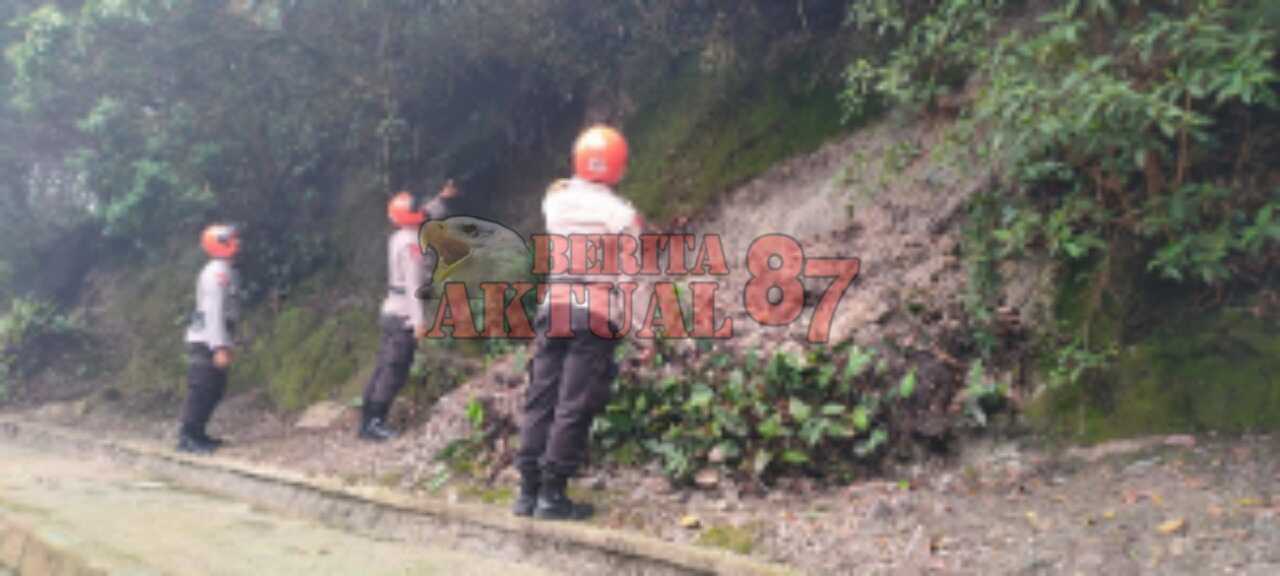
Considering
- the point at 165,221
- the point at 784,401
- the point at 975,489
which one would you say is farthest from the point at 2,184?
the point at 975,489

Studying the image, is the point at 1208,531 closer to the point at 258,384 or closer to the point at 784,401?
the point at 784,401

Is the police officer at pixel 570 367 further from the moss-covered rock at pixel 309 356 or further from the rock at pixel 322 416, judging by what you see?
the moss-covered rock at pixel 309 356

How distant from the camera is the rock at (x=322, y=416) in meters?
7.60

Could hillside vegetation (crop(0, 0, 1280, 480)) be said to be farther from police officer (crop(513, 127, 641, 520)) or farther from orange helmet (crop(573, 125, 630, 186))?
orange helmet (crop(573, 125, 630, 186))

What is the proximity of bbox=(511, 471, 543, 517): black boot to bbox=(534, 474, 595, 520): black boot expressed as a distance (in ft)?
0.22

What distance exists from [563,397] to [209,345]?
4.35m

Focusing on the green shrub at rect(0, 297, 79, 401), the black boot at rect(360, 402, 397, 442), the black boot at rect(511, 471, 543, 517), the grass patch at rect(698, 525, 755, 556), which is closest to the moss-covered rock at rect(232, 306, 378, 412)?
the black boot at rect(360, 402, 397, 442)

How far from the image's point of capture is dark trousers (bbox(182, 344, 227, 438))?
24.0ft

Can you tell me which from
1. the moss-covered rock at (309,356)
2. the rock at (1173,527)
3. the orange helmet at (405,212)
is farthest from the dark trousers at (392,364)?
the rock at (1173,527)

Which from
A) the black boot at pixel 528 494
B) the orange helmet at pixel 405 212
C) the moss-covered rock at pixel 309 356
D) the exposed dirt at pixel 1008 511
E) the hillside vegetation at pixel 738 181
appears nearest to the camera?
the exposed dirt at pixel 1008 511

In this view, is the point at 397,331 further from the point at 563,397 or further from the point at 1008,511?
the point at 1008,511

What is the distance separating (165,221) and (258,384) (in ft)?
6.27

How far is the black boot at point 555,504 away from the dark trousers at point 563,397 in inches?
1.6

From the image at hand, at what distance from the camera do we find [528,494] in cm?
433
